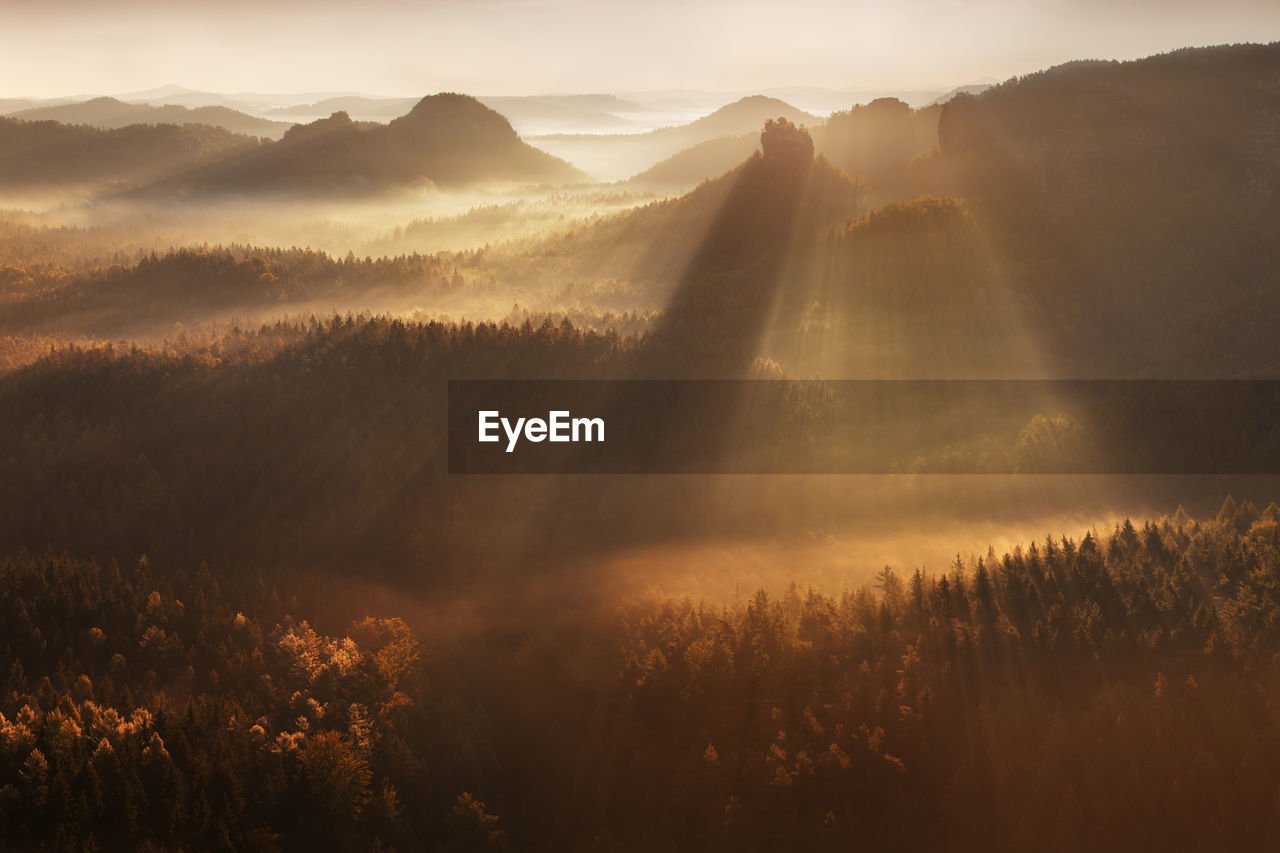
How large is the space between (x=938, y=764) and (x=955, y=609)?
1669cm

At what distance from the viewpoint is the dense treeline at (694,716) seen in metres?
56.3

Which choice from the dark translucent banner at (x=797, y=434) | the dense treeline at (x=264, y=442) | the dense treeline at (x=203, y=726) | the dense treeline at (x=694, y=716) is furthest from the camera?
the dark translucent banner at (x=797, y=434)

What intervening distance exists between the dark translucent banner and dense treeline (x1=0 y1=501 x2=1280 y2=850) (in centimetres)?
3344

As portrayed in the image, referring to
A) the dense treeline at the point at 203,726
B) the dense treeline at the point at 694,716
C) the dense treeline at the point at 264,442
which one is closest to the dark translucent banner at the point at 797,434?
the dense treeline at the point at 264,442

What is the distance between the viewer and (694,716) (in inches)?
2763

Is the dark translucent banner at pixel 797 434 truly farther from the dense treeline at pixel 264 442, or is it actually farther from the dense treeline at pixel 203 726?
the dense treeline at pixel 203 726

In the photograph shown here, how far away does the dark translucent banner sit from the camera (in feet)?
375

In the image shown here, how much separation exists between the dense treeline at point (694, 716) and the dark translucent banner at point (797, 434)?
1317 inches

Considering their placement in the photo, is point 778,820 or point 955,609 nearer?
point 778,820

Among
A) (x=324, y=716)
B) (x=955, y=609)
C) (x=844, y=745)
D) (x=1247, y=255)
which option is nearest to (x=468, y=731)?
(x=324, y=716)

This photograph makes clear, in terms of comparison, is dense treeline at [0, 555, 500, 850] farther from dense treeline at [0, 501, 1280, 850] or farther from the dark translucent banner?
the dark translucent banner

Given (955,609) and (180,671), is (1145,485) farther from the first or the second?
(180,671)

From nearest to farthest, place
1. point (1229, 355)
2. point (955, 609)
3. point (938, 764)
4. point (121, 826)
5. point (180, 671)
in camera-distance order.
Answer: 1. point (121, 826)
2. point (938, 764)
3. point (180, 671)
4. point (955, 609)
5. point (1229, 355)

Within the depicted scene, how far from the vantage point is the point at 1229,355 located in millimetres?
159250
